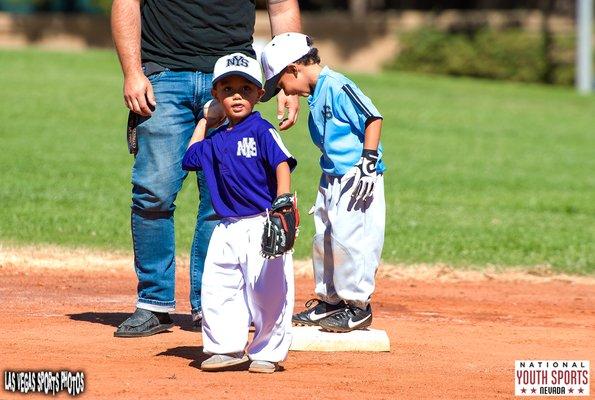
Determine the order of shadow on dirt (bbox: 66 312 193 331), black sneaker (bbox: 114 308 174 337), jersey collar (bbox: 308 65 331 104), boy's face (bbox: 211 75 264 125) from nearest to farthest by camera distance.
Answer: boy's face (bbox: 211 75 264 125) < jersey collar (bbox: 308 65 331 104) < black sneaker (bbox: 114 308 174 337) < shadow on dirt (bbox: 66 312 193 331)

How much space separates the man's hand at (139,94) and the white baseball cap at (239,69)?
2.31ft

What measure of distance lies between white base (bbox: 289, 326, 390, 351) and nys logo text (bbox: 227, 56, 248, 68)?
1601mm

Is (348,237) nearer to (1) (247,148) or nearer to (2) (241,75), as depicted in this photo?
(1) (247,148)

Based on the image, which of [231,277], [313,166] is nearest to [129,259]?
[231,277]

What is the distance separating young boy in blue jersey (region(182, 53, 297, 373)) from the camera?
605 cm

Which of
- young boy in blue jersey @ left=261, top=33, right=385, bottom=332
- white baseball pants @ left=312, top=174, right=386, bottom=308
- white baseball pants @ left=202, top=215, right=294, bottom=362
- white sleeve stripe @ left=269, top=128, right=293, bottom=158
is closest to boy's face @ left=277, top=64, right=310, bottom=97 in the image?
young boy in blue jersey @ left=261, top=33, right=385, bottom=332

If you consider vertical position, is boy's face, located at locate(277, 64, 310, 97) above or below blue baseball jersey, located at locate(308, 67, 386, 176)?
above

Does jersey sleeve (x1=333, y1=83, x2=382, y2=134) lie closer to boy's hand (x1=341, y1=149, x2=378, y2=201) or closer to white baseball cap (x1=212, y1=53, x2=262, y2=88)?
boy's hand (x1=341, y1=149, x2=378, y2=201)

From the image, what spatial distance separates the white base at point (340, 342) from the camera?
6789 millimetres

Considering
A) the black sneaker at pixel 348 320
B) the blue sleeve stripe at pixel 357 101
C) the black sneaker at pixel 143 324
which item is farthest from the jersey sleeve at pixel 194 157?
the black sneaker at pixel 348 320

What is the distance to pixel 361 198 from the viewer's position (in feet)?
22.0

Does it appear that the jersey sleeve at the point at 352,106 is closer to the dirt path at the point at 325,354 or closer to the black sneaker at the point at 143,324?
the dirt path at the point at 325,354

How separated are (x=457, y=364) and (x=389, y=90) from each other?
22100mm

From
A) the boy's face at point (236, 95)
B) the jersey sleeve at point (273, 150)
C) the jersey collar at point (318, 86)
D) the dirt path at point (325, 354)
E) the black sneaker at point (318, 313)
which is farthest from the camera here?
the black sneaker at point (318, 313)
